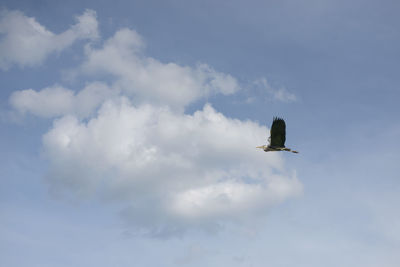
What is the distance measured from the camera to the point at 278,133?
173 ft

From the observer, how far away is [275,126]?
2047 inches

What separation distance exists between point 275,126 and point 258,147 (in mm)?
6078

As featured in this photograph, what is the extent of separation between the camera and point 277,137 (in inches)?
2100

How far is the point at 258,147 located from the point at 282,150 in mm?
3912

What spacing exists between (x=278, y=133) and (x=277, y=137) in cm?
91

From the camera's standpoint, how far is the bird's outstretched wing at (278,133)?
51675 millimetres

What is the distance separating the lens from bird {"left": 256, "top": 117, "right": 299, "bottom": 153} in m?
51.8

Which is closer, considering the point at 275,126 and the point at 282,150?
the point at 275,126

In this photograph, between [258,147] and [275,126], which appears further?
[258,147]

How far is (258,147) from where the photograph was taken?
5672cm

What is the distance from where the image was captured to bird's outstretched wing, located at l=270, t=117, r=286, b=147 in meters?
51.7

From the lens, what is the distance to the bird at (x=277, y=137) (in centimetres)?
5178
